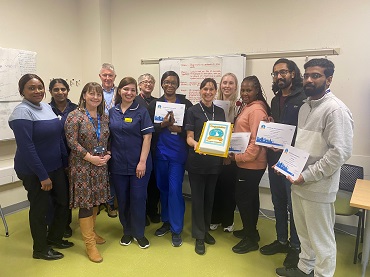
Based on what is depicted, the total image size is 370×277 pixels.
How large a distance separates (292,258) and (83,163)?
1.93m

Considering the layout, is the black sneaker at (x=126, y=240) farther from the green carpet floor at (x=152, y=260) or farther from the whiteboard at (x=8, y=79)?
the whiteboard at (x=8, y=79)

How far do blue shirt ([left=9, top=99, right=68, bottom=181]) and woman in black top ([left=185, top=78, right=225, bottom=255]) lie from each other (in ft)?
3.69

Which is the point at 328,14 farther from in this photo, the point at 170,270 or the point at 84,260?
the point at 84,260

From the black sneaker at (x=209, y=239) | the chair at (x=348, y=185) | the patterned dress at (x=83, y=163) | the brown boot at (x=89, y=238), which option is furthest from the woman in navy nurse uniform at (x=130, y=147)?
the chair at (x=348, y=185)

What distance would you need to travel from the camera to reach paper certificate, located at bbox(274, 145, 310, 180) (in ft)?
5.93

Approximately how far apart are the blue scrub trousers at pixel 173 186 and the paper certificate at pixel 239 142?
544 mm

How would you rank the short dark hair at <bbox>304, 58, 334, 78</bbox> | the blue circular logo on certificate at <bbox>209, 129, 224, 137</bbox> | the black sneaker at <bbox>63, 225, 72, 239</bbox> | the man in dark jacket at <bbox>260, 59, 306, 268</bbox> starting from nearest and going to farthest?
the short dark hair at <bbox>304, 58, 334, 78</bbox>
the man in dark jacket at <bbox>260, 59, 306, 268</bbox>
the blue circular logo on certificate at <bbox>209, 129, 224, 137</bbox>
the black sneaker at <bbox>63, 225, 72, 239</bbox>

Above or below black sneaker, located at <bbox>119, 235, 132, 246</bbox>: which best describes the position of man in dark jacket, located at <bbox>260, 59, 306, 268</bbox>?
above

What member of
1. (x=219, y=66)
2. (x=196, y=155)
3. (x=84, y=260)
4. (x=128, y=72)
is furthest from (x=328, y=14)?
(x=84, y=260)

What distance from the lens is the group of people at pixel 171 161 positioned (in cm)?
185

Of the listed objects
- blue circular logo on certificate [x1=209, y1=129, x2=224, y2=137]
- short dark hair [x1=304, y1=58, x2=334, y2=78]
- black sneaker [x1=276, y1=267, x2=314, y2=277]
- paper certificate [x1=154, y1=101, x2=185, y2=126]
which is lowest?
black sneaker [x1=276, y1=267, x2=314, y2=277]

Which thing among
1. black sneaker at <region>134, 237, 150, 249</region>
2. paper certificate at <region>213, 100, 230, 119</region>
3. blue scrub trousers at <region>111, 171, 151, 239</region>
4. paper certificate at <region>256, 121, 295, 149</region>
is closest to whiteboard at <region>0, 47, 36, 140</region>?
blue scrub trousers at <region>111, 171, 151, 239</region>

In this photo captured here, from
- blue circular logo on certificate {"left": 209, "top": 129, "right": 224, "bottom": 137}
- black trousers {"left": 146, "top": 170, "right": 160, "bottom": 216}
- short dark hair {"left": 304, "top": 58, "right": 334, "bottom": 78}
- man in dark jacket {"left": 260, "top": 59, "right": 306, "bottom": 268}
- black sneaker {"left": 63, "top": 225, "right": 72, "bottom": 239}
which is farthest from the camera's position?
black trousers {"left": 146, "top": 170, "right": 160, "bottom": 216}

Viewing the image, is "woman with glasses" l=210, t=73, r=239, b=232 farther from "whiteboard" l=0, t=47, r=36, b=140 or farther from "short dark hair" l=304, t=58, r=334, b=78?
"whiteboard" l=0, t=47, r=36, b=140
